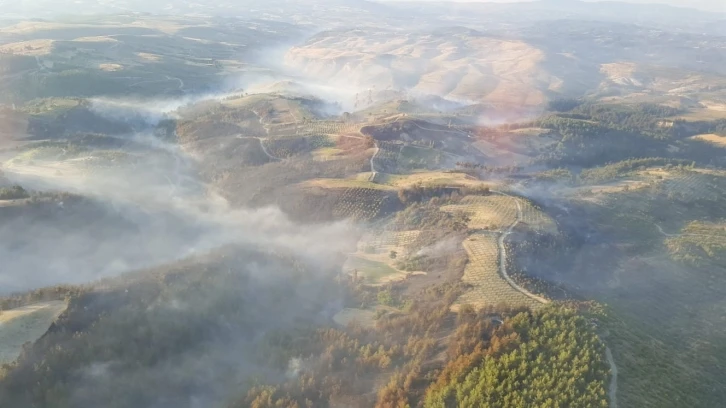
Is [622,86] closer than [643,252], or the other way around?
[643,252]

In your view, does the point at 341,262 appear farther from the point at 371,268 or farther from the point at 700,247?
the point at 700,247

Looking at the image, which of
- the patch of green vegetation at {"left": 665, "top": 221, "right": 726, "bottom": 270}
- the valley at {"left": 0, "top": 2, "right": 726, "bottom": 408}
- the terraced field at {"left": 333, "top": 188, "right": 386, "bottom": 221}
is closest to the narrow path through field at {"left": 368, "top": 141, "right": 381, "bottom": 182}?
the valley at {"left": 0, "top": 2, "right": 726, "bottom": 408}

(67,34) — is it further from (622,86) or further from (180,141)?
(622,86)

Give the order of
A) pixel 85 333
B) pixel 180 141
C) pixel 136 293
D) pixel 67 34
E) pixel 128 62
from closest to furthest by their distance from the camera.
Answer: pixel 85 333
pixel 136 293
pixel 180 141
pixel 128 62
pixel 67 34

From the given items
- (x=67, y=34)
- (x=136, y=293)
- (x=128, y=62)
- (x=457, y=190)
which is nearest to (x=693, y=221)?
(x=457, y=190)

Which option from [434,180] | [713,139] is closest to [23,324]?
[434,180]

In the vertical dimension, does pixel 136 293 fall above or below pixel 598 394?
below
